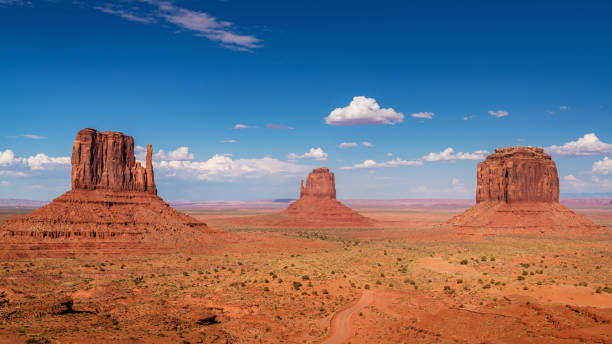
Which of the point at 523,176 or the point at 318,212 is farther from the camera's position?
the point at 318,212

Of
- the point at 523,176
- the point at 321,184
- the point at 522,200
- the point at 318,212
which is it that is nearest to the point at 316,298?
the point at 523,176

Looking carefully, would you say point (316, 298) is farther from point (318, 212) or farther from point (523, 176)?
point (318, 212)

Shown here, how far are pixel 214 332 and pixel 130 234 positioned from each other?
4393cm

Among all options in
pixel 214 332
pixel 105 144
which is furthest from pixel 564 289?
pixel 105 144

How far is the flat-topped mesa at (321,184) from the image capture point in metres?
165

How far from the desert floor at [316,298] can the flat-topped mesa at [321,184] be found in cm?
10551

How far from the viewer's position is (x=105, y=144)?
72000 mm

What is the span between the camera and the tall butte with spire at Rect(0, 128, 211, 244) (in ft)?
207

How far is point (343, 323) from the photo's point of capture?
3136 cm

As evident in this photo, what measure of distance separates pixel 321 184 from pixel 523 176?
7666cm

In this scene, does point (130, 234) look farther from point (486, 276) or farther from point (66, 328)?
point (486, 276)

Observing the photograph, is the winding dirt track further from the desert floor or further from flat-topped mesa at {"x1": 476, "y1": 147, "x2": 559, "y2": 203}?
flat-topped mesa at {"x1": 476, "y1": 147, "x2": 559, "y2": 203}

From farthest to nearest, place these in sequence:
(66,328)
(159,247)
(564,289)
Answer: (159,247) → (564,289) → (66,328)

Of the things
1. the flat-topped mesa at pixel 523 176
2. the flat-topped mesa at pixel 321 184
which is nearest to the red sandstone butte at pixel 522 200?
the flat-topped mesa at pixel 523 176
